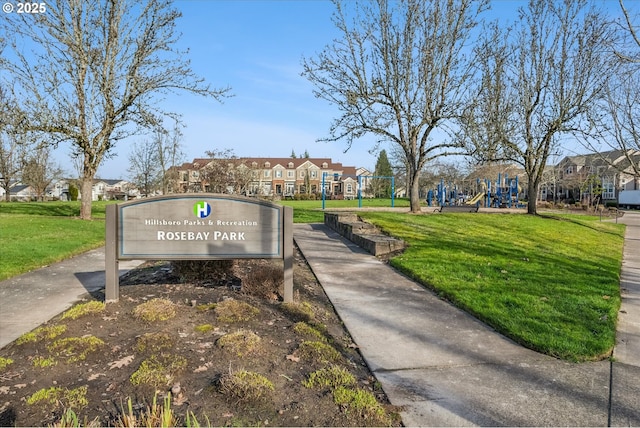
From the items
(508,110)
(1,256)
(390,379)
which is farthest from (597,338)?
(508,110)

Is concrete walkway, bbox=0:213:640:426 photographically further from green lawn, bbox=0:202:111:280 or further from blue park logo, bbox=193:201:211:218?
blue park logo, bbox=193:201:211:218

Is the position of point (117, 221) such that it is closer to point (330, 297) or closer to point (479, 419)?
point (330, 297)

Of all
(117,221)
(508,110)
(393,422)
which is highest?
(508,110)

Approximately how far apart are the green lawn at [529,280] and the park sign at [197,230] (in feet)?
8.70

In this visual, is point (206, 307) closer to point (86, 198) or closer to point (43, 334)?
point (43, 334)

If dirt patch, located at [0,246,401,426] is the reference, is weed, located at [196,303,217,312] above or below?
above

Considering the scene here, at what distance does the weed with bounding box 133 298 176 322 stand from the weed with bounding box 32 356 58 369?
1.01m

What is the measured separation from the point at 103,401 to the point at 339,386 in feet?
5.29

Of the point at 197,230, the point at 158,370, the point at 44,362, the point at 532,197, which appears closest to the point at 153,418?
the point at 158,370

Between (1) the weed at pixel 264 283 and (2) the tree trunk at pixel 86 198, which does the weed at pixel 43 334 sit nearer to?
(1) the weed at pixel 264 283

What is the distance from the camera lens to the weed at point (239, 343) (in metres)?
3.65

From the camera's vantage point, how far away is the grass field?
4664 mm

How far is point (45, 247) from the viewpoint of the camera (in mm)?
10023

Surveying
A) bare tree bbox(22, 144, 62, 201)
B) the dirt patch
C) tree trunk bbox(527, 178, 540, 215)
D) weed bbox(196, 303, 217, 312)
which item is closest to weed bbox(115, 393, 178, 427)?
the dirt patch
